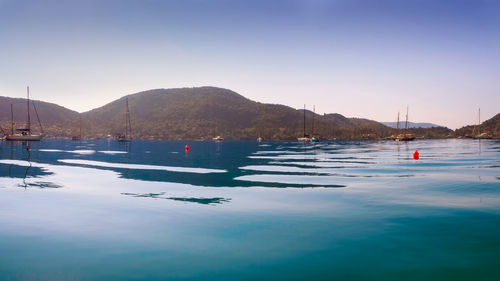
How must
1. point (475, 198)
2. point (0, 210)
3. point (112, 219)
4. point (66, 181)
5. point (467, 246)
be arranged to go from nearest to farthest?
point (467, 246) → point (112, 219) → point (0, 210) → point (475, 198) → point (66, 181)

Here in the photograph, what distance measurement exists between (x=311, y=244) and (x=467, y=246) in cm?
656

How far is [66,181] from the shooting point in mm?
35906

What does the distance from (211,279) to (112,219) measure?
10508 mm

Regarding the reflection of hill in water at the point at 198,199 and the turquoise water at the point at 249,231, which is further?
the reflection of hill in water at the point at 198,199

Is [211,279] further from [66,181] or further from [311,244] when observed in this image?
[66,181]

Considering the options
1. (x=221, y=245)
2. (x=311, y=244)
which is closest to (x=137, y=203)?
(x=221, y=245)

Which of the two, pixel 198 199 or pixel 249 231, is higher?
pixel 198 199

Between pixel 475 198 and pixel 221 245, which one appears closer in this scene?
pixel 221 245

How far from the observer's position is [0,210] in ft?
74.0

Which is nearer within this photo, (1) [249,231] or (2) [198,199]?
(1) [249,231]

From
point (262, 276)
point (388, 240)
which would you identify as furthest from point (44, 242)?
point (388, 240)

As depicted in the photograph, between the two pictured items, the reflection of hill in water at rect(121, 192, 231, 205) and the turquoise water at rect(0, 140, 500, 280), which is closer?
the turquoise water at rect(0, 140, 500, 280)

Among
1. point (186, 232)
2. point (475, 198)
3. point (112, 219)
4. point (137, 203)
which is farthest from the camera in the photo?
point (475, 198)

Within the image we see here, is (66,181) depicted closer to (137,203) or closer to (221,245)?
(137,203)
